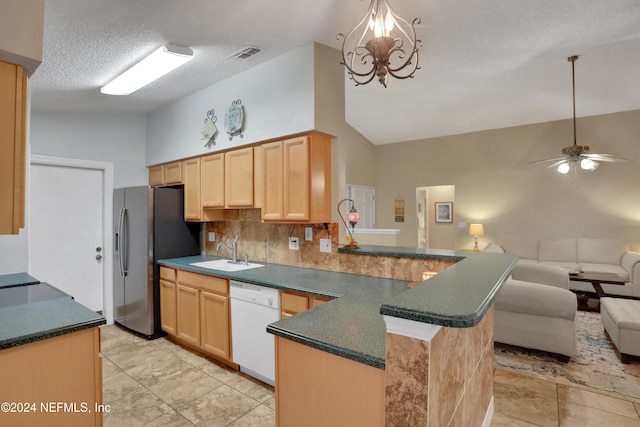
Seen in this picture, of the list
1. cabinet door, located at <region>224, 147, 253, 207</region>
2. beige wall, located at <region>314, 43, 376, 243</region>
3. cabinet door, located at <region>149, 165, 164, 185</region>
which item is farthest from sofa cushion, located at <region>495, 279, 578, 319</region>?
cabinet door, located at <region>149, 165, 164, 185</region>

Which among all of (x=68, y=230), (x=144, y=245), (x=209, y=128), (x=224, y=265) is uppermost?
(x=209, y=128)

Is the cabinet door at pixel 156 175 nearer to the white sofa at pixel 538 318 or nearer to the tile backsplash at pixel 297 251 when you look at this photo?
the tile backsplash at pixel 297 251

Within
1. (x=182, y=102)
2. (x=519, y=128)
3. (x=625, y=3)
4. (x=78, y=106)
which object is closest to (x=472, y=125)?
(x=519, y=128)

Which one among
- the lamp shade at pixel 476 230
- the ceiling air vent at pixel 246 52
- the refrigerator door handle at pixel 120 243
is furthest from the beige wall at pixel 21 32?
the lamp shade at pixel 476 230

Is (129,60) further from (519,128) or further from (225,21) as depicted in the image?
(519,128)

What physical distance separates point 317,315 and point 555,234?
238 inches

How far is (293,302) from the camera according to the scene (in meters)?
2.37

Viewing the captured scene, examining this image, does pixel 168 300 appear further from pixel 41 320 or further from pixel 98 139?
pixel 98 139

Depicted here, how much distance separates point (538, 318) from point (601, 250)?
360cm

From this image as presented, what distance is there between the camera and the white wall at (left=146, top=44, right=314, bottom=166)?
270 cm

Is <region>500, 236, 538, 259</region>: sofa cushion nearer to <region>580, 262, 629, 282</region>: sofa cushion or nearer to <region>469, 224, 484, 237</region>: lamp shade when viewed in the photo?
<region>469, 224, 484, 237</region>: lamp shade

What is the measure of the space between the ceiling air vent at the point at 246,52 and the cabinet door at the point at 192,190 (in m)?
1.32

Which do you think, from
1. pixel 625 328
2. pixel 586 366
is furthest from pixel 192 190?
pixel 625 328

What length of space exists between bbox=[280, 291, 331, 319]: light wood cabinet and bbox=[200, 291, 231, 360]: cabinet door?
0.67m
